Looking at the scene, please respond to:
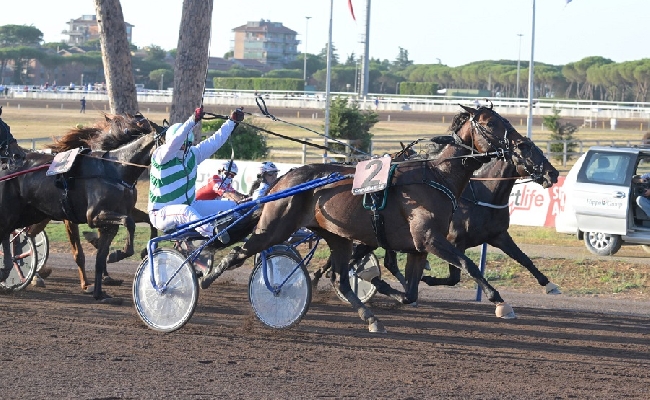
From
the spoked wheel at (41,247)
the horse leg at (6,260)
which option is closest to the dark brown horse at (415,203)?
the horse leg at (6,260)

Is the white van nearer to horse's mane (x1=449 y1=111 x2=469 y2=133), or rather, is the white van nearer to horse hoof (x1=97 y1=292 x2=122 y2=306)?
horse's mane (x1=449 y1=111 x2=469 y2=133)

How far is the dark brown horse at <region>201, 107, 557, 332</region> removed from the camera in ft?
27.0

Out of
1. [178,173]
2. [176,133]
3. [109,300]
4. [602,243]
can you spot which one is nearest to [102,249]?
[109,300]

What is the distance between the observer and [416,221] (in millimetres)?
8219

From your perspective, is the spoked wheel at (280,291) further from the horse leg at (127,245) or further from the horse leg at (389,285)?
the horse leg at (127,245)

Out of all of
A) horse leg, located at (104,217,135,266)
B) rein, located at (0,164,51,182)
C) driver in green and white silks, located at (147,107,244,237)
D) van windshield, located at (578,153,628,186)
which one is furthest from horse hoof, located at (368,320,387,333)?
van windshield, located at (578,153,628,186)

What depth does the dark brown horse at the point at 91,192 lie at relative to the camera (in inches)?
386

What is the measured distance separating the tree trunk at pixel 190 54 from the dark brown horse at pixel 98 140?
598cm

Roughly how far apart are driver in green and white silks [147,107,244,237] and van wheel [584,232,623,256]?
768cm

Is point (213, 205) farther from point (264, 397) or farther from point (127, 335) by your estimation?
point (264, 397)

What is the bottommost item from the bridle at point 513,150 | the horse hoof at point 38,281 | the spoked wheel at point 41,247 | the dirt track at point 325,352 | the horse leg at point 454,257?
the horse hoof at point 38,281

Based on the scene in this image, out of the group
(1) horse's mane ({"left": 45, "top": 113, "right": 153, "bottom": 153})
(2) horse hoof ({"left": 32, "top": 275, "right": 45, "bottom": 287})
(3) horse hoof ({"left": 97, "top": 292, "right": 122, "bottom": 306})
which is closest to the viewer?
(3) horse hoof ({"left": 97, "top": 292, "right": 122, "bottom": 306})

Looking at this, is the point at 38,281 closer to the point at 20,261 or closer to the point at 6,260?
the point at 20,261

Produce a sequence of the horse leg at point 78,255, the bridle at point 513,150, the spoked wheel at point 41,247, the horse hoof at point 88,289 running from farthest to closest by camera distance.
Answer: the spoked wheel at point 41,247
the horse leg at point 78,255
the horse hoof at point 88,289
the bridle at point 513,150
